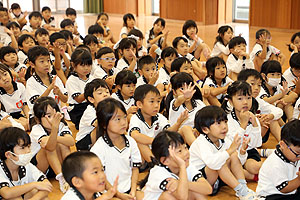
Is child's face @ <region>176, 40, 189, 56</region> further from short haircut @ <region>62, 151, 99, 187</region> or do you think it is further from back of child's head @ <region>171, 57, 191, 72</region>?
short haircut @ <region>62, 151, 99, 187</region>

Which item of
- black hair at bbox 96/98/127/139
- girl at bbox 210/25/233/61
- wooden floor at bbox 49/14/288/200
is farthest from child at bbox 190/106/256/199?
girl at bbox 210/25/233/61

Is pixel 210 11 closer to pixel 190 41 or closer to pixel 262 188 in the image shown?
pixel 190 41

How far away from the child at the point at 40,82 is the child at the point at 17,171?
1178 millimetres

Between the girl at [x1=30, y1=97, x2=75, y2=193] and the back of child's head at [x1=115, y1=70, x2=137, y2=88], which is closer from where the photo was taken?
the girl at [x1=30, y1=97, x2=75, y2=193]

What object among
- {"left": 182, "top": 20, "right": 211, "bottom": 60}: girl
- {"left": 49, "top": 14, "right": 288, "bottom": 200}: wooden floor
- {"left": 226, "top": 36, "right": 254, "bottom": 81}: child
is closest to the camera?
{"left": 226, "top": 36, "right": 254, "bottom": 81}: child

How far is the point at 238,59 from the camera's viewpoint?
15.3 ft

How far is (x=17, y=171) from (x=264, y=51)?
3371 millimetres

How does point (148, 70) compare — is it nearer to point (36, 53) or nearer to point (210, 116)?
point (36, 53)

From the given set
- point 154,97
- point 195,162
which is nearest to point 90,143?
point 154,97

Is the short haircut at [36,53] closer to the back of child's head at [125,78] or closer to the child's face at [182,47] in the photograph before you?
the back of child's head at [125,78]

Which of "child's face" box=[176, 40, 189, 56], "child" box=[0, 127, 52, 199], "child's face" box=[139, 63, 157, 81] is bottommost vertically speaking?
"child" box=[0, 127, 52, 199]

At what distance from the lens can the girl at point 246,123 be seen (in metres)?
2.90

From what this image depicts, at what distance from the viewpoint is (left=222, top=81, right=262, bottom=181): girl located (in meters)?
2.90

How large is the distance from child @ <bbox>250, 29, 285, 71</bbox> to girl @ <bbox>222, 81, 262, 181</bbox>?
2.18m
